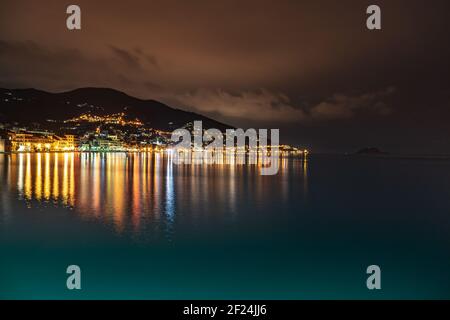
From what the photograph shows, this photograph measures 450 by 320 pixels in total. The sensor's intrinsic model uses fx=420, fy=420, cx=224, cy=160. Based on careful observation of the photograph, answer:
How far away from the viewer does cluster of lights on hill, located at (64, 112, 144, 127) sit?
16062 cm

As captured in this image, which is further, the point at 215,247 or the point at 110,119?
the point at 110,119

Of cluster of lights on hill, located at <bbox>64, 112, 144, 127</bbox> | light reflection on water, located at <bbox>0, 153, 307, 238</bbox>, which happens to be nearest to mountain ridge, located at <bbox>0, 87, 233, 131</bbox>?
cluster of lights on hill, located at <bbox>64, 112, 144, 127</bbox>

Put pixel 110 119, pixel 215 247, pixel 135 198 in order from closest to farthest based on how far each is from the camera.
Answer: pixel 215 247 < pixel 135 198 < pixel 110 119

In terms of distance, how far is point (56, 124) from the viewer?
14962 cm

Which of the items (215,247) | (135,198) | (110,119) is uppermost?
(110,119)

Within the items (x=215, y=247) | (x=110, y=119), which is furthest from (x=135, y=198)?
(x=110, y=119)

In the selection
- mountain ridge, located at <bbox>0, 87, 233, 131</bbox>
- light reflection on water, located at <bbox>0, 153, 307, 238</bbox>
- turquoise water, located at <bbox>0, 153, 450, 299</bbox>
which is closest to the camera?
turquoise water, located at <bbox>0, 153, 450, 299</bbox>

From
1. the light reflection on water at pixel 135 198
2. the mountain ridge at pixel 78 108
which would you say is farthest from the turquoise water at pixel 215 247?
the mountain ridge at pixel 78 108

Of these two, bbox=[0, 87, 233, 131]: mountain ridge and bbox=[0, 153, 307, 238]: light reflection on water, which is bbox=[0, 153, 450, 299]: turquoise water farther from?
bbox=[0, 87, 233, 131]: mountain ridge

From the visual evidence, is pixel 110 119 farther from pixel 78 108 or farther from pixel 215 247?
pixel 215 247

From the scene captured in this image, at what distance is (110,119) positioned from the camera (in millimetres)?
165125
